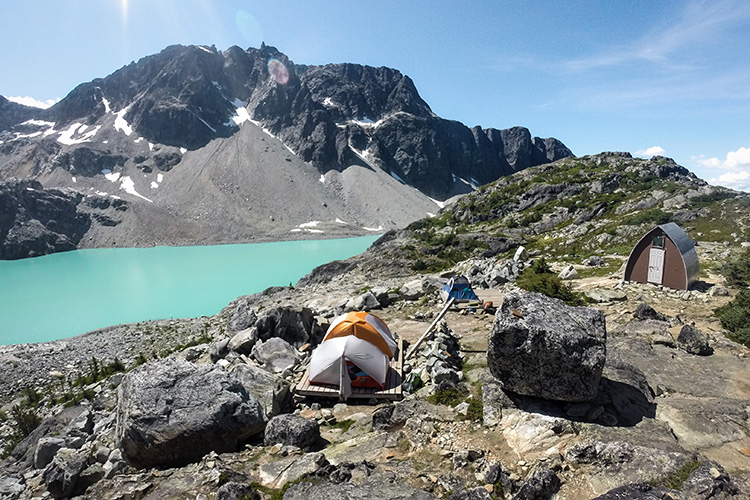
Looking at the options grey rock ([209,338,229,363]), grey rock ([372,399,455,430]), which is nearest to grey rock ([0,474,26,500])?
grey rock ([209,338,229,363])

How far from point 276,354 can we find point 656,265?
1676 cm

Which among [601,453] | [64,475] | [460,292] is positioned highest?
[460,292]

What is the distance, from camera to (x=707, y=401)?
7797 mm

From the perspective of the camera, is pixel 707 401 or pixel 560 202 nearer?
pixel 707 401

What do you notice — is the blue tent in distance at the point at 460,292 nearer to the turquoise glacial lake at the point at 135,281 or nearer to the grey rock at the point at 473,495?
the grey rock at the point at 473,495

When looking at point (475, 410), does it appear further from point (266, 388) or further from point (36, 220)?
point (36, 220)

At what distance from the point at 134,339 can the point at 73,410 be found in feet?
37.8

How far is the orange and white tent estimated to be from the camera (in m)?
9.82

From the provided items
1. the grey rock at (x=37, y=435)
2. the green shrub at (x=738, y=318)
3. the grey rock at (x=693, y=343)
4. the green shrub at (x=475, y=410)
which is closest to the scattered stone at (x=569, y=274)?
the green shrub at (x=738, y=318)

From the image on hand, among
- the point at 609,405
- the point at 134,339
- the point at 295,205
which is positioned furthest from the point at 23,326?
the point at 295,205

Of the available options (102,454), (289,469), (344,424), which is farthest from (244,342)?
(289,469)

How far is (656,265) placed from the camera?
55.4 ft

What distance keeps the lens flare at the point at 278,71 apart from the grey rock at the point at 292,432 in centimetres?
16575

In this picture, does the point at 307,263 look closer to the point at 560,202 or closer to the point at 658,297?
the point at 560,202
